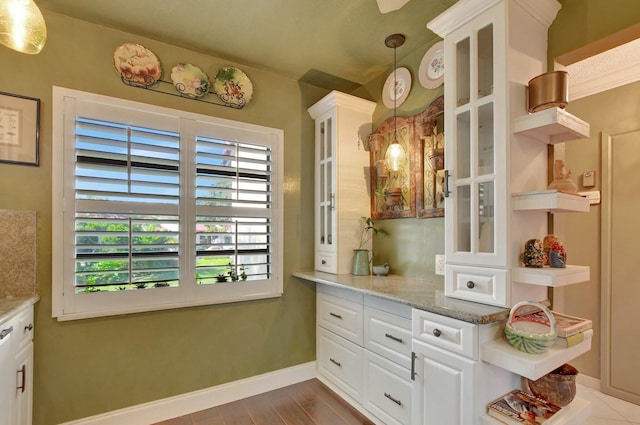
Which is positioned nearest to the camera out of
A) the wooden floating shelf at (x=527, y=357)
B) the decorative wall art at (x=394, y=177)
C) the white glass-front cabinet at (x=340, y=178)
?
the wooden floating shelf at (x=527, y=357)

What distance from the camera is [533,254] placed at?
4.98ft

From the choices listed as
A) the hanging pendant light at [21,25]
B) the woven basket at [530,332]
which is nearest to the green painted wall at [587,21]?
the woven basket at [530,332]

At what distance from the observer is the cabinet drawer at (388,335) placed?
1885 mm

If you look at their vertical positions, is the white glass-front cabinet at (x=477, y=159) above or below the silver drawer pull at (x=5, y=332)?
above

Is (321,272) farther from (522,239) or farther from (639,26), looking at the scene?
(639,26)

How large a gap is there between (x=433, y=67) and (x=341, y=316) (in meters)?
1.99

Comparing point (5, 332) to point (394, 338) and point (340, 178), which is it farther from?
point (340, 178)

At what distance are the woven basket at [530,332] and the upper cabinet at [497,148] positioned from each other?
0.34 ft

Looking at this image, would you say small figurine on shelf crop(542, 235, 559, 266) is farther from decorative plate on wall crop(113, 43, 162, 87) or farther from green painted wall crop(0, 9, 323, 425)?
decorative plate on wall crop(113, 43, 162, 87)

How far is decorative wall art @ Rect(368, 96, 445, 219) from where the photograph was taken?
2.23 metres

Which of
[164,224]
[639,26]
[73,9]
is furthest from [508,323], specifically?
[73,9]

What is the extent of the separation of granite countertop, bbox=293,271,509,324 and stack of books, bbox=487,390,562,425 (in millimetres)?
395

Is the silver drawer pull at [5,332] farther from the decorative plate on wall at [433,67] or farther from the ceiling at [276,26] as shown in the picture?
the decorative plate on wall at [433,67]

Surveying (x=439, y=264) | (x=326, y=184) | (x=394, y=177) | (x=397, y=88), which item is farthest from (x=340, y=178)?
(x=439, y=264)
